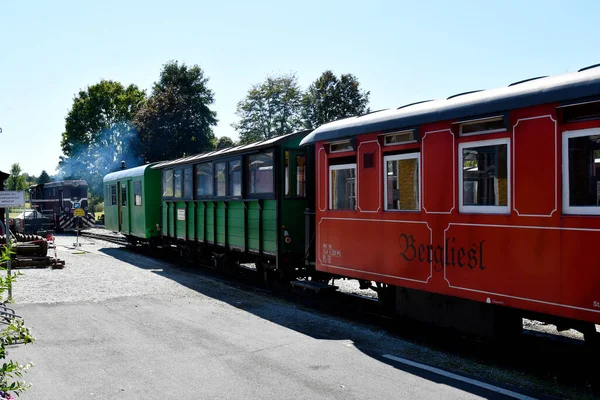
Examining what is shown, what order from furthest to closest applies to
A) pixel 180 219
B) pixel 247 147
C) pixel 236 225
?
pixel 180 219
pixel 236 225
pixel 247 147

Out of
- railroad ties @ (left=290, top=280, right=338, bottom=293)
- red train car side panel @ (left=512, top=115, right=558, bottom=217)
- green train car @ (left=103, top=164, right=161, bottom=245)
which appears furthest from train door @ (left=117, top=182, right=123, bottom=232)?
red train car side panel @ (left=512, top=115, right=558, bottom=217)

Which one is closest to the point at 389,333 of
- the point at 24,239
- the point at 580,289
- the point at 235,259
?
the point at 580,289

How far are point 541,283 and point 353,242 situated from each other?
10.6 ft

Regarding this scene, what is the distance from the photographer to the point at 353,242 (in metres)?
8.47

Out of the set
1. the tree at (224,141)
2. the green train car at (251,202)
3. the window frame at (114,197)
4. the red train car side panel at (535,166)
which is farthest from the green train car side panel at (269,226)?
the tree at (224,141)

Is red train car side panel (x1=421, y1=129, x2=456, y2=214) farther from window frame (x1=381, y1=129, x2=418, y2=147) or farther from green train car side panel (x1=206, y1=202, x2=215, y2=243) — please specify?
green train car side panel (x1=206, y1=202, x2=215, y2=243)

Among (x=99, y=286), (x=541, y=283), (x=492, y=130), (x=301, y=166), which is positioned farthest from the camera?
(x=99, y=286)

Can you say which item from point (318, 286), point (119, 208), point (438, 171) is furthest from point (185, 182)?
point (438, 171)

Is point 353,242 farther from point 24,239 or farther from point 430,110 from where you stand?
point 24,239

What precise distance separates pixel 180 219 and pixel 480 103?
1174 cm

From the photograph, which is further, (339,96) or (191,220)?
(339,96)

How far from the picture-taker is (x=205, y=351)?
6.94m

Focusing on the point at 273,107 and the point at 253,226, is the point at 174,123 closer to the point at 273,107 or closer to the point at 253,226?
the point at 273,107

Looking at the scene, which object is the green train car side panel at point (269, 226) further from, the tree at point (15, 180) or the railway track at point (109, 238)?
the tree at point (15, 180)
